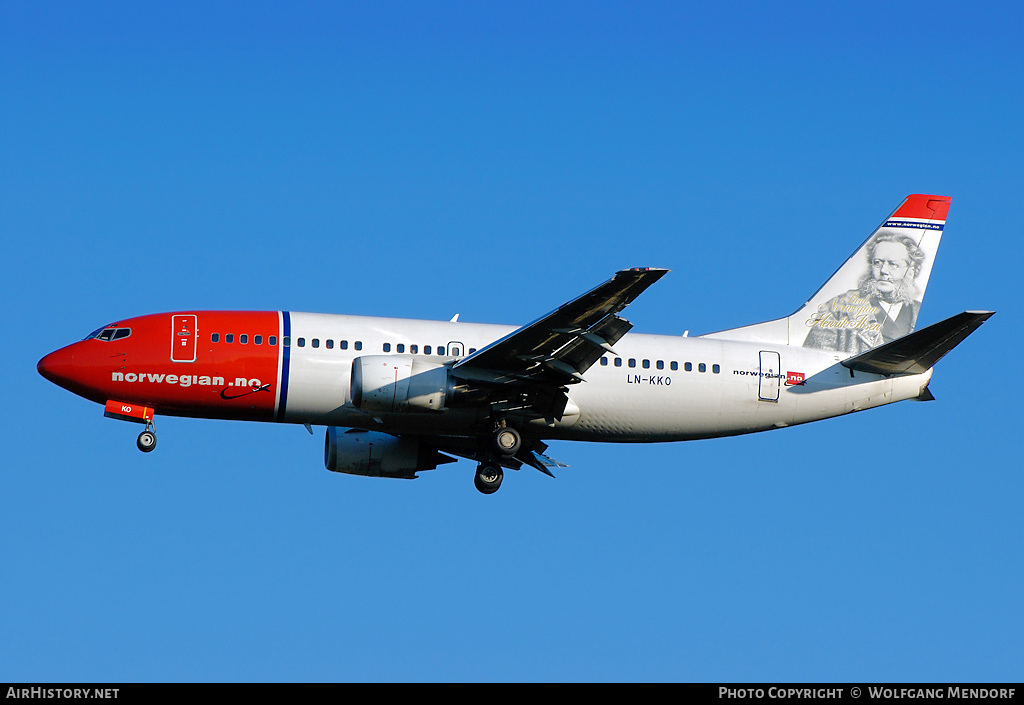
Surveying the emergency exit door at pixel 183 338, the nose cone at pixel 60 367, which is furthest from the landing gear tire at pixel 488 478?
the nose cone at pixel 60 367

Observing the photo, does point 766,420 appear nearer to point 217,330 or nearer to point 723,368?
point 723,368

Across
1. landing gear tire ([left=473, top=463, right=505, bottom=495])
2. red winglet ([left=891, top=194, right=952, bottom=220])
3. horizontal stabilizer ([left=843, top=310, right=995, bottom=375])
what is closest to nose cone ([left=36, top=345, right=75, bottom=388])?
landing gear tire ([left=473, top=463, right=505, bottom=495])

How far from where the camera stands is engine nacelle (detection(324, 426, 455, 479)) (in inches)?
1490

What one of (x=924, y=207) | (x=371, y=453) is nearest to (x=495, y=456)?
(x=371, y=453)

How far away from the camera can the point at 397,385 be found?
106 feet

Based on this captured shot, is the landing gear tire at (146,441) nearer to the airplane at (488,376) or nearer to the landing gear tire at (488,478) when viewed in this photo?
the airplane at (488,376)

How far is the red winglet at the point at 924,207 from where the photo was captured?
40000mm

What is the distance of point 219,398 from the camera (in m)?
33.5

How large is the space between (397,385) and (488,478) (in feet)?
15.9

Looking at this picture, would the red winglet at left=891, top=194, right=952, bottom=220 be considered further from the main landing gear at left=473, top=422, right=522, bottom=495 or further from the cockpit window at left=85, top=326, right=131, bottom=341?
the cockpit window at left=85, top=326, right=131, bottom=341

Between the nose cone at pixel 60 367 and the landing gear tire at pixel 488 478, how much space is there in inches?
446
